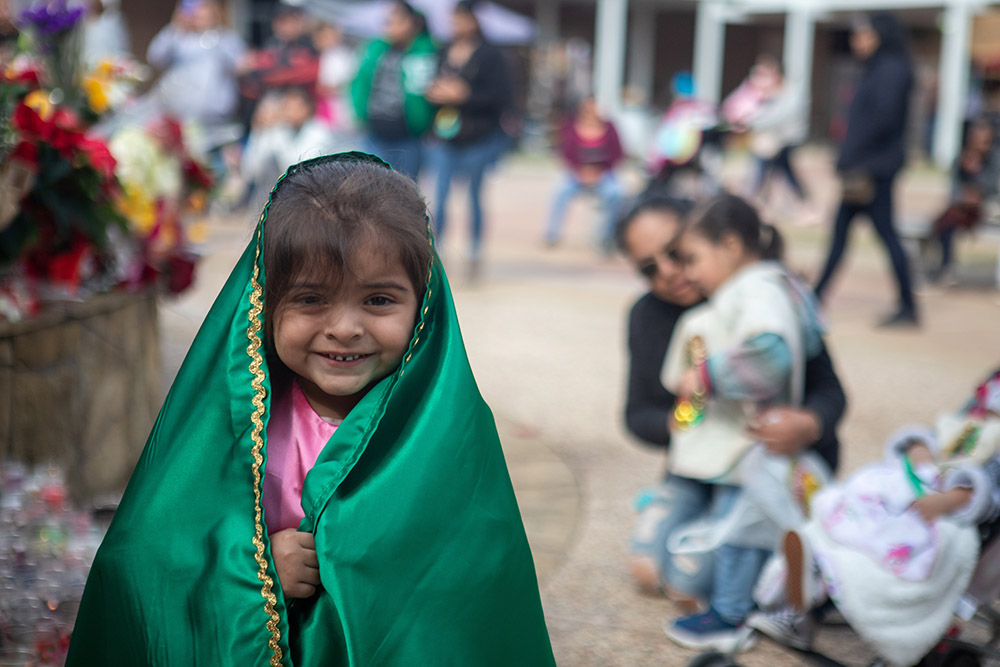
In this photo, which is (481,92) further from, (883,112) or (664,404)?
(664,404)

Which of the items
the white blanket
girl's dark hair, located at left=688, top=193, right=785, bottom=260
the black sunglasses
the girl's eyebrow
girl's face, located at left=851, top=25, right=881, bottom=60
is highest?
girl's face, located at left=851, top=25, right=881, bottom=60

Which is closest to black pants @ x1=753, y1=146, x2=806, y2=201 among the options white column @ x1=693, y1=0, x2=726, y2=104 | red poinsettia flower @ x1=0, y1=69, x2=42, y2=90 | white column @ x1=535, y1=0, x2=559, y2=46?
white column @ x1=693, y1=0, x2=726, y2=104

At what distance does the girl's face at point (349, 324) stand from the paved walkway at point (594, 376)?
1344 millimetres

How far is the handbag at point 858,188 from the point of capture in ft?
23.1

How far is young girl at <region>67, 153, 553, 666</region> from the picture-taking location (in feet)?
5.77

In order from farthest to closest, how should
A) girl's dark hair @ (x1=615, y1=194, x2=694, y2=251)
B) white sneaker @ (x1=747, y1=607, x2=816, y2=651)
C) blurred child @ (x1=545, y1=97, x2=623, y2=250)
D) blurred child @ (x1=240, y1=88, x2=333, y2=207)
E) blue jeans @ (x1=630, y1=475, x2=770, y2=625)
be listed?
1. blurred child @ (x1=240, y1=88, x2=333, y2=207)
2. blurred child @ (x1=545, y1=97, x2=623, y2=250)
3. girl's dark hair @ (x1=615, y1=194, x2=694, y2=251)
4. blue jeans @ (x1=630, y1=475, x2=770, y2=625)
5. white sneaker @ (x1=747, y1=607, x2=816, y2=651)

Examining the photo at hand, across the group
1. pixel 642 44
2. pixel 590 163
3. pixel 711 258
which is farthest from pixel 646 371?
pixel 642 44

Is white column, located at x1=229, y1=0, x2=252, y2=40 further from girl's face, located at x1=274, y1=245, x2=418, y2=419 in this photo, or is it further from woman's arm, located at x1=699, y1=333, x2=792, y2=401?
girl's face, located at x1=274, y1=245, x2=418, y2=419

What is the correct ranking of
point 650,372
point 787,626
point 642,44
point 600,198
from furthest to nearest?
point 642,44 → point 600,198 → point 650,372 → point 787,626

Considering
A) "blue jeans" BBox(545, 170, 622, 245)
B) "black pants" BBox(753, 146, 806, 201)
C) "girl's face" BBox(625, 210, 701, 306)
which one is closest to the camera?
"girl's face" BBox(625, 210, 701, 306)

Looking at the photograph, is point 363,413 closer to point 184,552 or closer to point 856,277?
point 184,552

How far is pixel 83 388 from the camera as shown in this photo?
3.50 m

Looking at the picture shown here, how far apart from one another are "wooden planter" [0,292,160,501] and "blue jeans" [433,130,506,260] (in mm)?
4313

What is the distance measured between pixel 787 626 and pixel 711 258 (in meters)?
1.02
